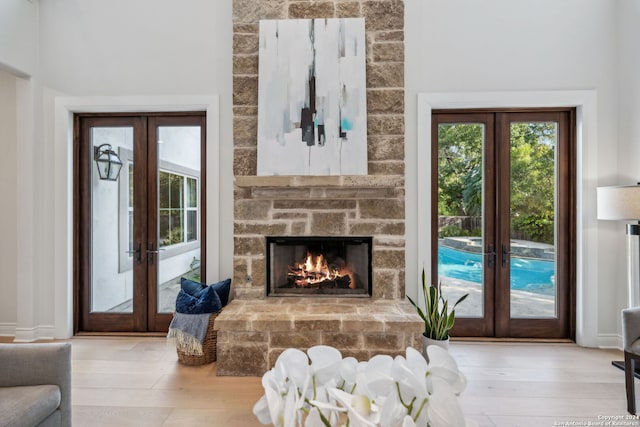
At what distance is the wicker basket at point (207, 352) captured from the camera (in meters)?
2.91

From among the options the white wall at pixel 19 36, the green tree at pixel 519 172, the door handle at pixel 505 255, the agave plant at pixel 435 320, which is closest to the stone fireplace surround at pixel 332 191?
the agave plant at pixel 435 320

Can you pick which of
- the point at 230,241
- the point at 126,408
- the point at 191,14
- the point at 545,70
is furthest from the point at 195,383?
the point at 545,70

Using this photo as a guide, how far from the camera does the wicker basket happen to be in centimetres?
291

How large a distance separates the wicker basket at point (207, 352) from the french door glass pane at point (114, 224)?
3.71 feet

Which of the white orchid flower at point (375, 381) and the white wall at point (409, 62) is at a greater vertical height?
the white wall at point (409, 62)

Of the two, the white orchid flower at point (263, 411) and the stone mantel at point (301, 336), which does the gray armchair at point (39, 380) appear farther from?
the white orchid flower at point (263, 411)

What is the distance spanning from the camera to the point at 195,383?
2625 mm

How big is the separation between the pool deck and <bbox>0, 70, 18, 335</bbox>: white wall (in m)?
4.41

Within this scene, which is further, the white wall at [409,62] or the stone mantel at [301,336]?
the white wall at [409,62]

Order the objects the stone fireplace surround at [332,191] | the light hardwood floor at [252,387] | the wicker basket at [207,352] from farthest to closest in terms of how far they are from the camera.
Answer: the stone fireplace surround at [332,191], the wicker basket at [207,352], the light hardwood floor at [252,387]

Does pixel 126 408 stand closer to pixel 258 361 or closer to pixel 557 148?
pixel 258 361

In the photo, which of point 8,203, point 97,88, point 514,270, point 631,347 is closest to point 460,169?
point 514,270

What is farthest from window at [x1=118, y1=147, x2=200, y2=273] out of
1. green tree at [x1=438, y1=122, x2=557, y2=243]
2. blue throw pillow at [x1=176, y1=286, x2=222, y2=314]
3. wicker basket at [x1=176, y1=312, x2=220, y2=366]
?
green tree at [x1=438, y1=122, x2=557, y2=243]

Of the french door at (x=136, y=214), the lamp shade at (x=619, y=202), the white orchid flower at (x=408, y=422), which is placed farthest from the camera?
the french door at (x=136, y=214)
